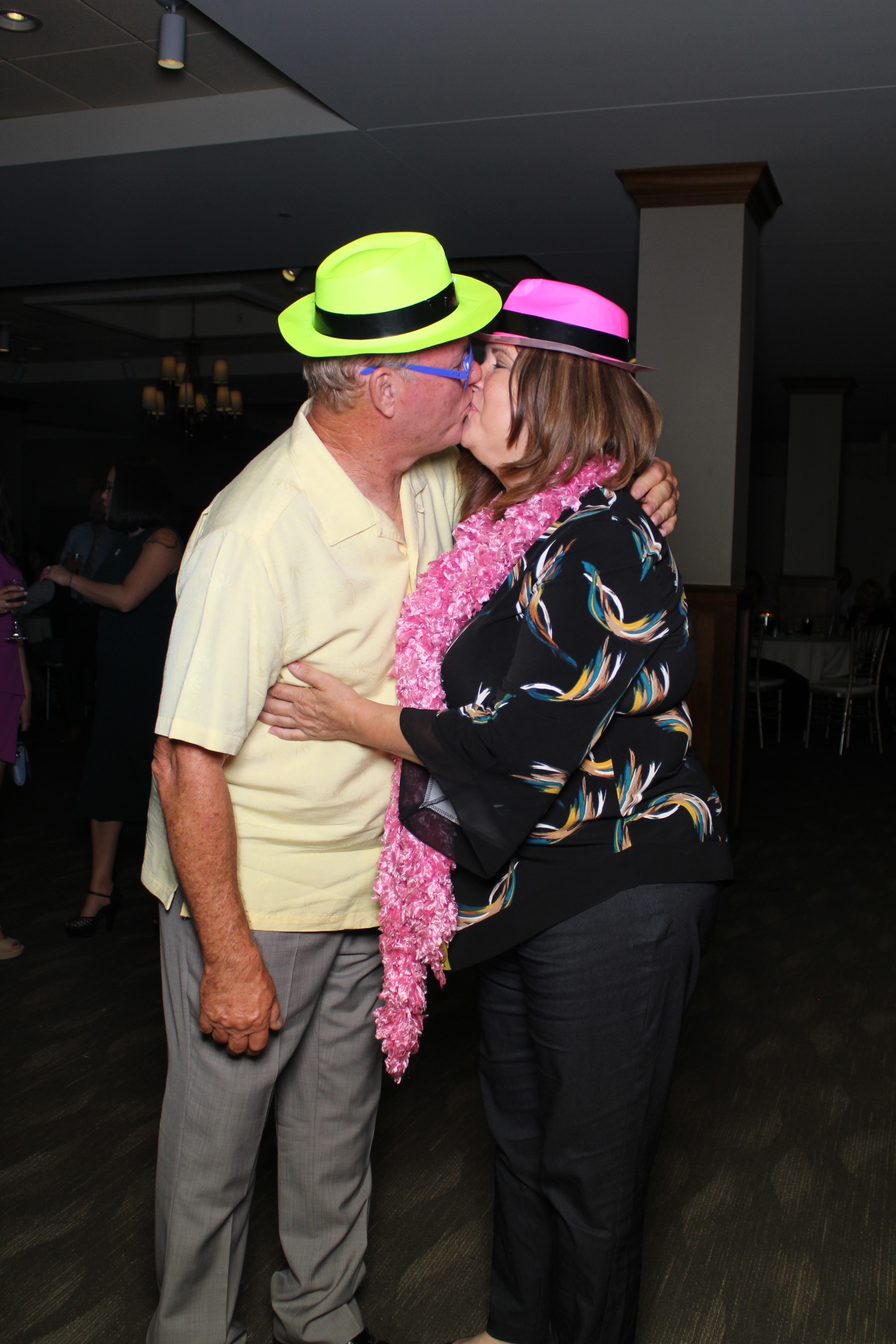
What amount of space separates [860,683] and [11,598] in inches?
263

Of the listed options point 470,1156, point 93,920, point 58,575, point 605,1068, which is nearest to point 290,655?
point 605,1068

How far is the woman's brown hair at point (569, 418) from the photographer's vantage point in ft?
4.64

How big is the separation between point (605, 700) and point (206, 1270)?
3.33ft

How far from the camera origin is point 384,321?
1381 millimetres

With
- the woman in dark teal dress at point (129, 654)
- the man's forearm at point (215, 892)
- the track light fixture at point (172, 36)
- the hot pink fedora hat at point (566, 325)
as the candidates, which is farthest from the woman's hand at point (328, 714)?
the track light fixture at point (172, 36)

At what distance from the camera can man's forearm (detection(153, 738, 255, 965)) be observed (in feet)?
4.38

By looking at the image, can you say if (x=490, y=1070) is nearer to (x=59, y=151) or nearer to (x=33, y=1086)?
(x=33, y=1086)

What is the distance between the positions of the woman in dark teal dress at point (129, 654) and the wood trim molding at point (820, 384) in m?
8.05

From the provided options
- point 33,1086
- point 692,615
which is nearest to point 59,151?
point 692,615

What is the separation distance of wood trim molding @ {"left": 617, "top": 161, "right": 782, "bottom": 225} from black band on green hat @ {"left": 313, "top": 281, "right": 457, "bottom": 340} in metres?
3.87

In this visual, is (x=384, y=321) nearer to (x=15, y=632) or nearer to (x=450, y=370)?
(x=450, y=370)

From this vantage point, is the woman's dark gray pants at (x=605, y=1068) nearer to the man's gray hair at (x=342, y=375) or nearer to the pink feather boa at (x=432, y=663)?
the pink feather boa at (x=432, y=663)

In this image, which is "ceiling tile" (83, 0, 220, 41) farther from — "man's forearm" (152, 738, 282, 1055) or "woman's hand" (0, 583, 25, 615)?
"man's forearm" (152, 738, 282, 1055)

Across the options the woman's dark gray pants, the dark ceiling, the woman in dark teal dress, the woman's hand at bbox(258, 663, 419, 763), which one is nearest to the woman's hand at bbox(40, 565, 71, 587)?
the woman in dark teal dress
